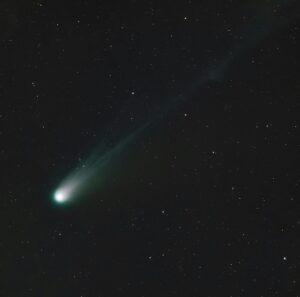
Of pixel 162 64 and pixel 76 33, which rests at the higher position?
pixel 76 33

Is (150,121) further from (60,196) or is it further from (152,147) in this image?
(60,196)

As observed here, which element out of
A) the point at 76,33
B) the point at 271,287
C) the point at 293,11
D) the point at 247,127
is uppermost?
the point at 76,33

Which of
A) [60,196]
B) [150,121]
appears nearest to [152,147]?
[150,121]

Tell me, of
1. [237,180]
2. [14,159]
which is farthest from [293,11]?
[14,159]

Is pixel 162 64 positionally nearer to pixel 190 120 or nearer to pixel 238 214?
pixel 190 120

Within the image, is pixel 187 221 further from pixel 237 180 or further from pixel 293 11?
pixel 293 11

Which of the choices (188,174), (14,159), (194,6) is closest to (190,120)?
(188,174)
